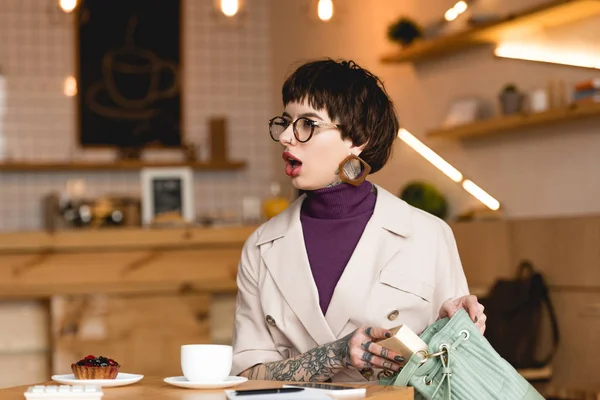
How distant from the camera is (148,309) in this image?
3.81 metres

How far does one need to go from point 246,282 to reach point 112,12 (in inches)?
196

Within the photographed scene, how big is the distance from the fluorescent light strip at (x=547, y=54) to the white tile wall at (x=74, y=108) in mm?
2871

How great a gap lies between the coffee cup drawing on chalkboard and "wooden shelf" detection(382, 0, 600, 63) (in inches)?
84.3

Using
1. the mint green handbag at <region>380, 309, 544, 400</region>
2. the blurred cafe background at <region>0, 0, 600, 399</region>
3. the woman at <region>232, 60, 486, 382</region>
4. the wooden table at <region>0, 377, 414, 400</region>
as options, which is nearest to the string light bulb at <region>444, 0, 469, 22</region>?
the blurred cafe background at <region>0, 0, 600, 399</region>

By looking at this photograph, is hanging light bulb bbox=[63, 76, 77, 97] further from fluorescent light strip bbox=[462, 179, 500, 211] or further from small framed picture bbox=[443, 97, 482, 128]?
fluorescent light strip bbox=[462, 179, 500, 211]

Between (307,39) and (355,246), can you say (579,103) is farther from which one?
(307,39)

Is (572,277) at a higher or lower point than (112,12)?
lower

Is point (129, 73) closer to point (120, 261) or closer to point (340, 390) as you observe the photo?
point (120, 261)

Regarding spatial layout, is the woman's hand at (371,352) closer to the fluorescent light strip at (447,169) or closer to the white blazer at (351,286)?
the white blazer at (351,286)

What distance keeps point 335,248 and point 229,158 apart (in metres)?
5.00

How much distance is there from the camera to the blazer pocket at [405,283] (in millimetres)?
1942

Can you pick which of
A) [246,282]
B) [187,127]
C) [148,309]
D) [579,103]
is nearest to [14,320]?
[148,309]

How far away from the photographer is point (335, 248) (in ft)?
6.51

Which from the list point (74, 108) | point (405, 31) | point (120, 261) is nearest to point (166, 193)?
point (120, 261)
